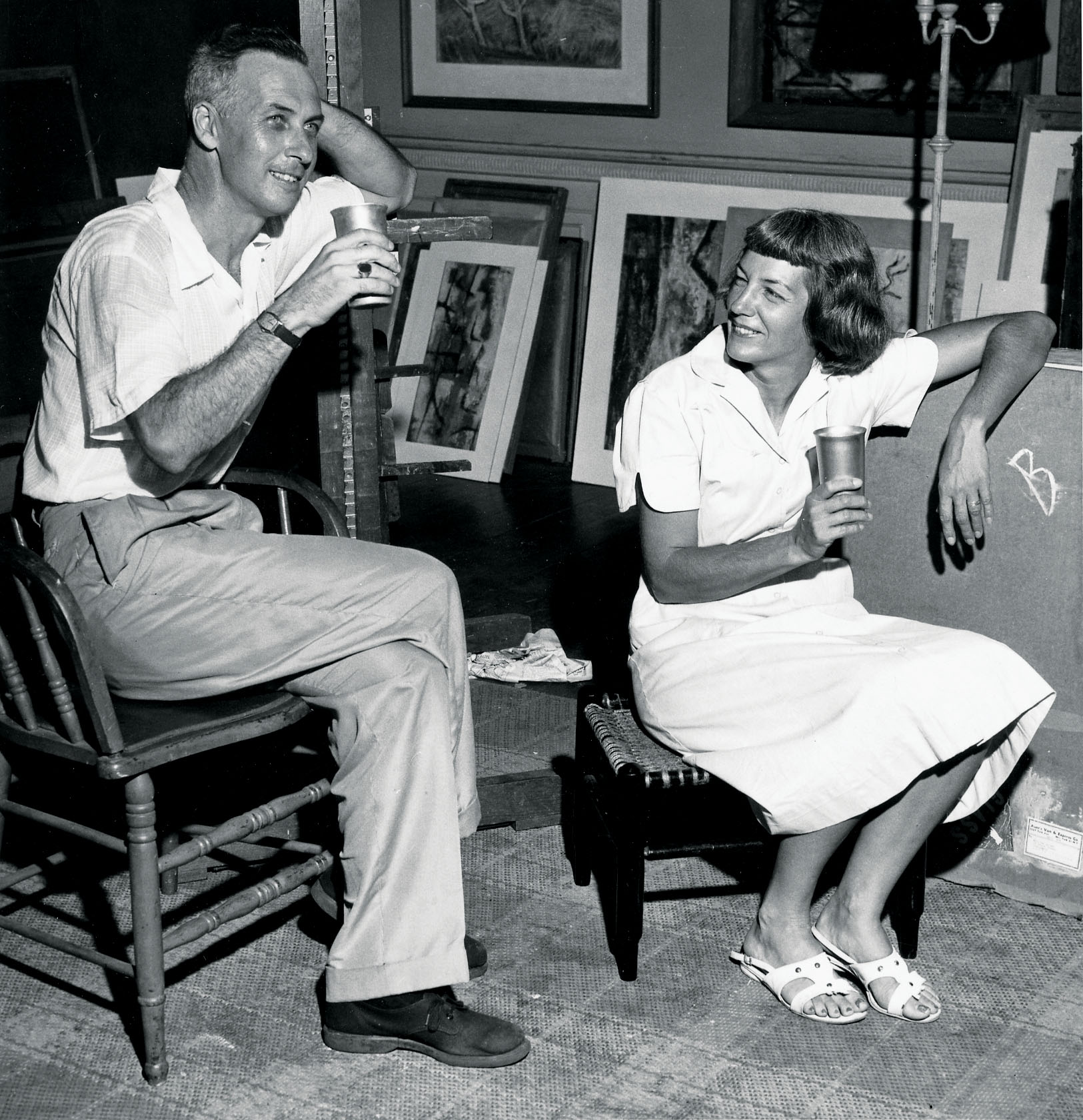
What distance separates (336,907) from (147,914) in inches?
15.7

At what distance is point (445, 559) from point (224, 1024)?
2.80 meters

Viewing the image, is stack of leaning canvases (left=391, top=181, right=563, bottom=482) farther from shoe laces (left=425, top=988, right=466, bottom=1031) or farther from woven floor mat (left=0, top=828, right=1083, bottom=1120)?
shoe laces (left=425, top=988, right=466, bottom=1031)

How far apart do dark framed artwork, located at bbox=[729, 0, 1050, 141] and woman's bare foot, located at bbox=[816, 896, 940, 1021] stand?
345 centimetres

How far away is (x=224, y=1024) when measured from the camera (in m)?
2.44

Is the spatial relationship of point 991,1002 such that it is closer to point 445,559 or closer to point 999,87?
point 445,559

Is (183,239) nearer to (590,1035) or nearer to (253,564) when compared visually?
(253,564)

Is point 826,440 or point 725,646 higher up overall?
point 826,440

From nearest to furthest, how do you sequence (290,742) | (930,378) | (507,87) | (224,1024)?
(224,1024) < (930,378) < (290,742) < (507,87)

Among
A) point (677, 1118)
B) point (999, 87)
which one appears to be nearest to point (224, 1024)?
point (677, 1118)

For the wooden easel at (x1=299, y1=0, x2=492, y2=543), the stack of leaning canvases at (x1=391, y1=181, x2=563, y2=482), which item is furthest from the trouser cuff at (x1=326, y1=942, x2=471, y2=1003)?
the stack of leaning canvases at (x1=391, y1=181, x2=563, y2=482)

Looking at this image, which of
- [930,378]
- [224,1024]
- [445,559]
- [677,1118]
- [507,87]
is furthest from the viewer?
[507,87]

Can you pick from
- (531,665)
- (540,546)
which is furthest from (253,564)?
(540,546)

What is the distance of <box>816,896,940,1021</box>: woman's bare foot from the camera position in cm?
245

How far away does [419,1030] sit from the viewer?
7.69ft
